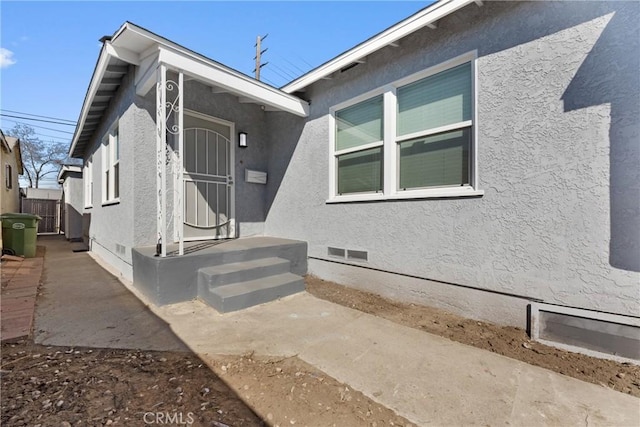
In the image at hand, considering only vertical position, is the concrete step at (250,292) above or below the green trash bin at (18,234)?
below

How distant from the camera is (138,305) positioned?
3490 millimetres

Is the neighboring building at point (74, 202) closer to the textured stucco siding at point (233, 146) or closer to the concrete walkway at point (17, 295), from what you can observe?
the concrete walkway at point (17, 295)

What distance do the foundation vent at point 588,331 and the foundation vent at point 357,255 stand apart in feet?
6.64

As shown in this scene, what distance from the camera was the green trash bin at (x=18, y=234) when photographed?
256 inches

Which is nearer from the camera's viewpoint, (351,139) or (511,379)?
(511,379)

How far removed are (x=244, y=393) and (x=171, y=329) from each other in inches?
55.8

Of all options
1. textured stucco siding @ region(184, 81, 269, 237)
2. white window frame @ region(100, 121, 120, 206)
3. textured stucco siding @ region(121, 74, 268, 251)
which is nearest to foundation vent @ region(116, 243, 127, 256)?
textured stucco siding @ region(121, 74, 268, 251)

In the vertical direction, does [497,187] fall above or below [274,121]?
below

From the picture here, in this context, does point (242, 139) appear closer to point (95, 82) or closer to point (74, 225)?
point (95, 82)

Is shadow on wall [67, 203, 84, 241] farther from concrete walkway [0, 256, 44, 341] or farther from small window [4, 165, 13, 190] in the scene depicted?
concrete walkway [0, 256, 44, 341]

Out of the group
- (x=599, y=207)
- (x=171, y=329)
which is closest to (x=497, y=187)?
(x=599, y=207)

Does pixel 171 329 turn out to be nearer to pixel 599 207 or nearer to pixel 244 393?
pixel 244 393

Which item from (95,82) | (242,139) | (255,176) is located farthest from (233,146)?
(95,82)

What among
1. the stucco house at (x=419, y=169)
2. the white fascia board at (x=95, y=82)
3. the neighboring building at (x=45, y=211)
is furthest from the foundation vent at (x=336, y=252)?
the neighboring building at (x=45, y=211)
